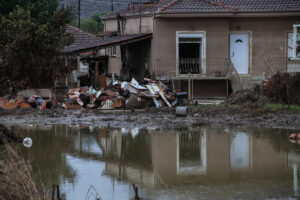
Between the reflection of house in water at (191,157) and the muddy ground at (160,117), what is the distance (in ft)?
4.76

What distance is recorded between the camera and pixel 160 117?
63.8ft

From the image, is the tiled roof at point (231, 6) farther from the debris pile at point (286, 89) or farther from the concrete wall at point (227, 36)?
the debris pile at point (286, 89)

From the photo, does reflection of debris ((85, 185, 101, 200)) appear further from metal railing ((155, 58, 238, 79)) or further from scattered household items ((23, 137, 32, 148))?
metal railing ((155, 58, 238, 79))

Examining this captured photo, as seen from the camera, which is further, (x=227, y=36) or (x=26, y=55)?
(x=227, y=36)

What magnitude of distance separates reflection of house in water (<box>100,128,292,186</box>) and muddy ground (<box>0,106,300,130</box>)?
1450 millimetres

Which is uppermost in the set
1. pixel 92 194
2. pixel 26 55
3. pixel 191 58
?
pixel 26 55

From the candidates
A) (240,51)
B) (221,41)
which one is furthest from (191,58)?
(240,51)

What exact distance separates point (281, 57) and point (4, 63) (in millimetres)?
13215

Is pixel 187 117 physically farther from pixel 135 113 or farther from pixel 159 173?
pixel 159 173

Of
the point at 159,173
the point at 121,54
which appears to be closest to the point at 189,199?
the point at 159,173

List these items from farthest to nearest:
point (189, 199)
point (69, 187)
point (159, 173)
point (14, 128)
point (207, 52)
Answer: point (207, 52) → point (14, 128) → point (159, 173) → point (69, 187) → point (189, 199)

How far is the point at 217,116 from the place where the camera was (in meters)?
19.4

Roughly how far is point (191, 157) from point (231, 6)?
53.2ft

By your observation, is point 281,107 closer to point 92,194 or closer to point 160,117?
point 160,117
